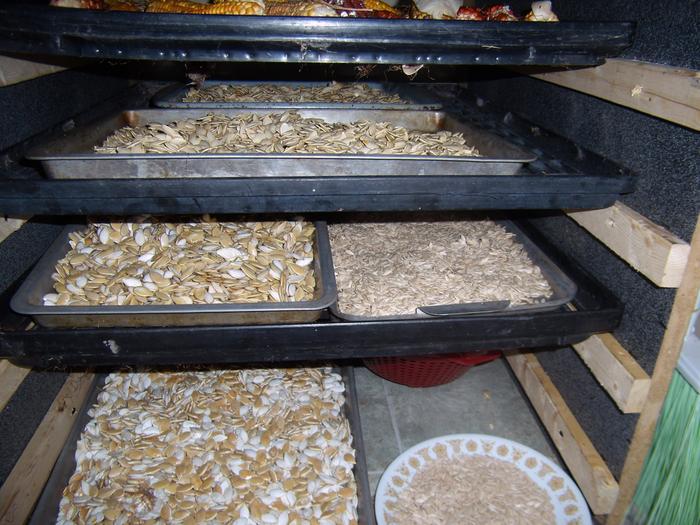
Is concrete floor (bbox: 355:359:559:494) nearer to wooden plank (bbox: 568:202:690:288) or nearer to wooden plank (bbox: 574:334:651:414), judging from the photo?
wooden plank (bbox: 574:334:651:414)

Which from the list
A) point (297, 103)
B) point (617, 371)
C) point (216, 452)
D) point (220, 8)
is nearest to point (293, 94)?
point (297, 103)

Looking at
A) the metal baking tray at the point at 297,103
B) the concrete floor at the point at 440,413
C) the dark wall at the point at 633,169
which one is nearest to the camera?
the dark wall at the point at 633,169

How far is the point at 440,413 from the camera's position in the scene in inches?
59.7

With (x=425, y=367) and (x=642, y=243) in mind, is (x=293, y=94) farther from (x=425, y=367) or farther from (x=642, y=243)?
(x=642, y=243)

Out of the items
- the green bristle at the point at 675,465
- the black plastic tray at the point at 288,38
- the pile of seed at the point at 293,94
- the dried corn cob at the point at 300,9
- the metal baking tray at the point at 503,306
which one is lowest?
the green bristle at the point at 675,465

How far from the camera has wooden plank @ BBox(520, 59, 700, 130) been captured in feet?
2.60

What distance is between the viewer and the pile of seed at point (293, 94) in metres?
1.46

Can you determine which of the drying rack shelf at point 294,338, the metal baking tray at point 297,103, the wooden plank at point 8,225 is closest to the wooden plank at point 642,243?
the drying rack shelf at point 294,338

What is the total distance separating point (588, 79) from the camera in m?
1.07

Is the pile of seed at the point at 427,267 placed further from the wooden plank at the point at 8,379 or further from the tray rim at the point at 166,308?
the wooden plank at the point at 8,379

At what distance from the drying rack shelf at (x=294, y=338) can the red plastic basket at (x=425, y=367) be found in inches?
15.1

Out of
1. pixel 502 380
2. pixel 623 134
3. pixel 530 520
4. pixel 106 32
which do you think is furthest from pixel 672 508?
pixel 106 32

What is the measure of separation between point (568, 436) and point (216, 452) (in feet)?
2.94

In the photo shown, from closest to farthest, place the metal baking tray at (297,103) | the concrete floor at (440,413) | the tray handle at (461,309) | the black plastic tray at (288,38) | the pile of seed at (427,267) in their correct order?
the black plastic tray at (288,38) → the tray handle at (461,309) → the pile of seed at (427,267) → the metal baking tray at (297,103) → the concrete floor at (440,413)
